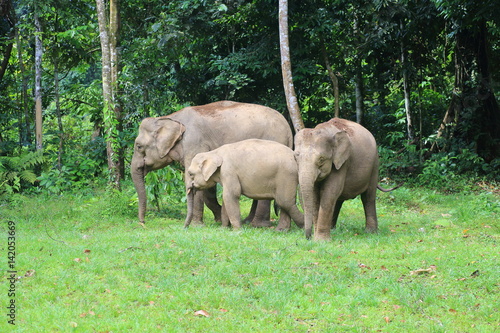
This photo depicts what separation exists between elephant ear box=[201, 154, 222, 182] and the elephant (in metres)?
1.88

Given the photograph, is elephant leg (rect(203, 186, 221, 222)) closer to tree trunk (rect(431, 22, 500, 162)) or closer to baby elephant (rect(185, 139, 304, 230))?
baby elephant (rect(185, 139, 304, 230))

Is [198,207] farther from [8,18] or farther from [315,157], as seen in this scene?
[8,18]

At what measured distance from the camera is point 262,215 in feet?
38.9

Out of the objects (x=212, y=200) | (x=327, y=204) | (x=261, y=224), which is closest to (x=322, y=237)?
(x=327, y=204)

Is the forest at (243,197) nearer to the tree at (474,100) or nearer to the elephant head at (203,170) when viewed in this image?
the tree at (474,100)

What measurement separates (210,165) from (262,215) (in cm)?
170

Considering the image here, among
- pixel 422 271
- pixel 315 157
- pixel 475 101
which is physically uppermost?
pixel 475 101

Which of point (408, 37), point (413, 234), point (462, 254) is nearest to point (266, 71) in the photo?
point (408, 37)

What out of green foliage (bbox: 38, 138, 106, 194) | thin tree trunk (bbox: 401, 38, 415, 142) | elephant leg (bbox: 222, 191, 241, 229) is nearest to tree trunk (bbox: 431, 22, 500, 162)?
thin tree trunk (bbox: 401, 38, 415, 142)

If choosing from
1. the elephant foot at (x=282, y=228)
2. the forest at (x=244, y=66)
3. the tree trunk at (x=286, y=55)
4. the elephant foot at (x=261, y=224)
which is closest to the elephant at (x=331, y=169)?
the elephant foot at (x=282, y=228)

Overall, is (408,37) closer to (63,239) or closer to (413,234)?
(413,234)

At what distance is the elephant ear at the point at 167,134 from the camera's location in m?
12.1

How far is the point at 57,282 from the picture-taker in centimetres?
746

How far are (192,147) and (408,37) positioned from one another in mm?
9545
